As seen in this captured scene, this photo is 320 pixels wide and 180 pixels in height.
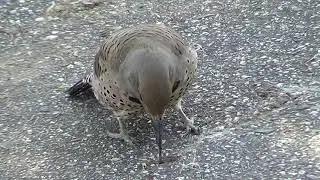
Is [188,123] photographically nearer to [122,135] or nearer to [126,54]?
[122,135]

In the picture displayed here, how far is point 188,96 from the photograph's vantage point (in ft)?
17.3

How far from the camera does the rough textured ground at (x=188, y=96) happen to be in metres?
4.52

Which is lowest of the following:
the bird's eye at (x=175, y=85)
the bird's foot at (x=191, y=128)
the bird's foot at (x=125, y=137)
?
the bird's foot at (x=125, y=137)

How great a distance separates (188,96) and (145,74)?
130cm

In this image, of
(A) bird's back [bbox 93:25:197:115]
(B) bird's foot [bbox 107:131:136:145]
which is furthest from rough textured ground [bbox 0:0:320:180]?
(A) bird's back [bbox 93:25:197:115]

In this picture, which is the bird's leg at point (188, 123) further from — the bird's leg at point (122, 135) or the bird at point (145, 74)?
the bird's leg at point (122, 135)

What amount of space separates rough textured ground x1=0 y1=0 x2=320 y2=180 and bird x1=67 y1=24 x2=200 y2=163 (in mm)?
216

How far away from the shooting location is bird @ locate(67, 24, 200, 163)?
403 cm

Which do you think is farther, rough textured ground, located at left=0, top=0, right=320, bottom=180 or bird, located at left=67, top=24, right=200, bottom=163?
rough textured ground, located at left=0, top=0, right=320, bottom=180

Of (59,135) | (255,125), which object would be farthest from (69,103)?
(255,125)

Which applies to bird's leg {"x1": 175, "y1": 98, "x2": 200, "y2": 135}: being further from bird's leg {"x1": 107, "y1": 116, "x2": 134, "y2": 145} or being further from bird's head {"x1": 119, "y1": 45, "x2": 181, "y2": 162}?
bird's head {"x1": 119, "y1": 45, "x2": 181, "y2": 162}

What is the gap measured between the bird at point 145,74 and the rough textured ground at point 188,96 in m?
0.22

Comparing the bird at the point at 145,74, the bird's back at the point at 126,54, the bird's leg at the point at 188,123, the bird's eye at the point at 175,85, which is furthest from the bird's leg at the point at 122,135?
the bird's eye at the point at 175,85

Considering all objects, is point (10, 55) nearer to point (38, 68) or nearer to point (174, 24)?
point (38, 68)
